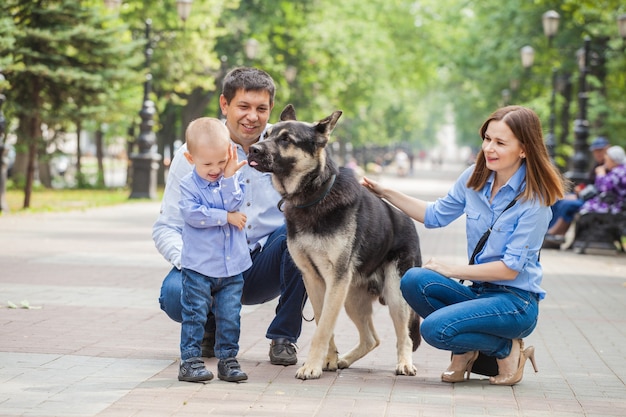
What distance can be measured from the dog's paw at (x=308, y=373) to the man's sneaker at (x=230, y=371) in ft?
1.22

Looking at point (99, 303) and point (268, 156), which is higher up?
point (268, 156)

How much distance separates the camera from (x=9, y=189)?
28.8m

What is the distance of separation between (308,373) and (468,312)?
1032 millimetres

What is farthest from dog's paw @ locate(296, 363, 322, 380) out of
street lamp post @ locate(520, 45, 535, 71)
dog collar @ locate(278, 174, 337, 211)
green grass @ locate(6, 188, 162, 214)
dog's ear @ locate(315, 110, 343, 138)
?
street lamp post @ locate(520, 45, 535, 71)

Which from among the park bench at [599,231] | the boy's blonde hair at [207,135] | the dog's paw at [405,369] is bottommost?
the park bench at [599,231]

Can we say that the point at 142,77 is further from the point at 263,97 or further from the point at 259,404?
the point at 259,404

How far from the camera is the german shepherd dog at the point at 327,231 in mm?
5914

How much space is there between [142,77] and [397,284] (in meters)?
17.3

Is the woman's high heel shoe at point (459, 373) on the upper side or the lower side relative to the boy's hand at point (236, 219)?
lower

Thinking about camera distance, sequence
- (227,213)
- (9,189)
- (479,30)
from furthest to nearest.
Result: (479,30) → (9,189) → (227,213)

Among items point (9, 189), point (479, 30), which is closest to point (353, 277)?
point (9, 189)

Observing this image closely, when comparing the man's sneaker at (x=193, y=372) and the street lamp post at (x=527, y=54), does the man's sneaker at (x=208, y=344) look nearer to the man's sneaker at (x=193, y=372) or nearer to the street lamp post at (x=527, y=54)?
the man's sneaker at (x=193, y=372)

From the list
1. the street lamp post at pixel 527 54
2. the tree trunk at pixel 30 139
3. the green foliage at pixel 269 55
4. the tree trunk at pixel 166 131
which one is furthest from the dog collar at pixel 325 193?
the tree trunk at pixel 166 131

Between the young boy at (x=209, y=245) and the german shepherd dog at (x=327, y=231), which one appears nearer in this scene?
the young boy at (x=209, y=245)
